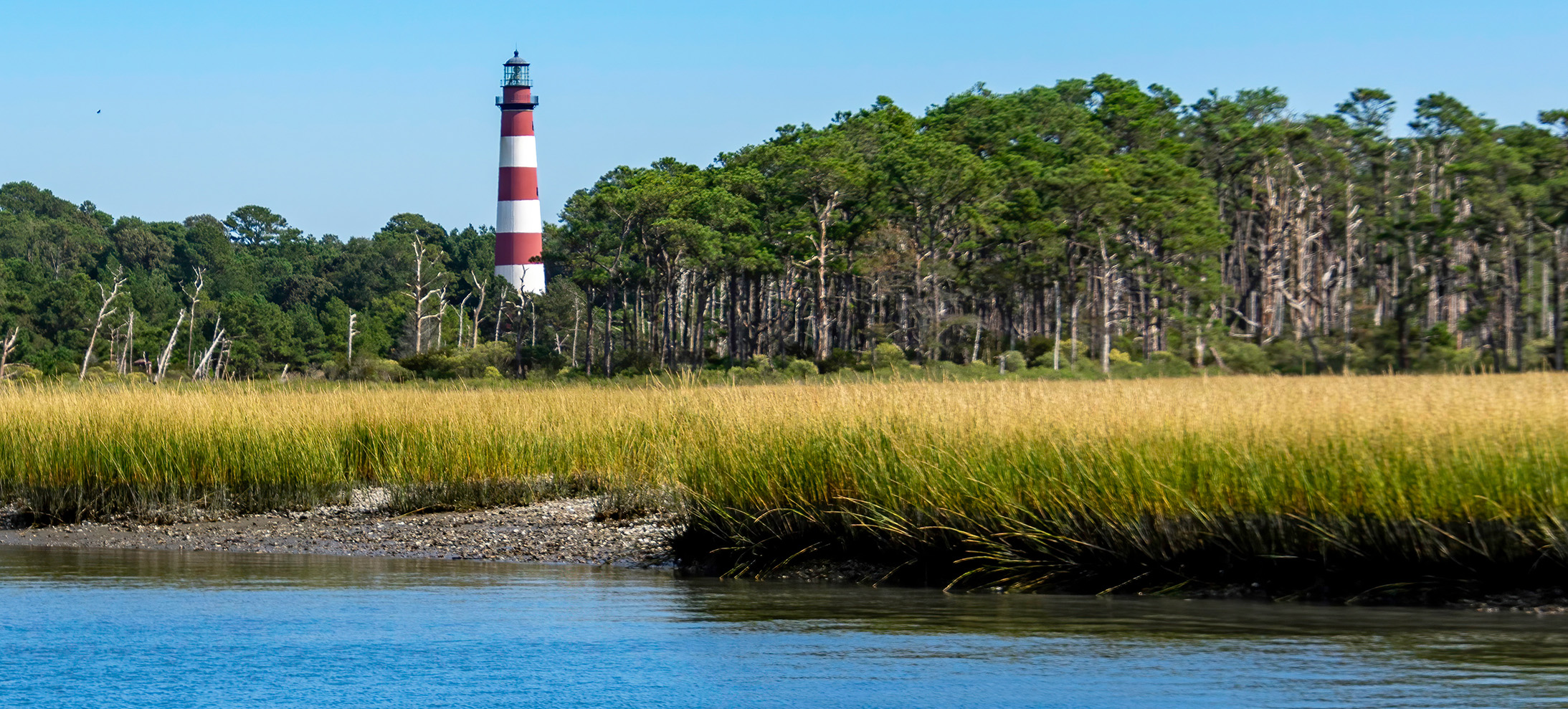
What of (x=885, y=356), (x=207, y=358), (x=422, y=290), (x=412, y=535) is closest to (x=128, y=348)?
(x=422, y=290)

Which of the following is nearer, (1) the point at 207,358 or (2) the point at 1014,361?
(1) the point at 207,358

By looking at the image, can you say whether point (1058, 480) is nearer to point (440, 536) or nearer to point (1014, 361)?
point (440, 536)

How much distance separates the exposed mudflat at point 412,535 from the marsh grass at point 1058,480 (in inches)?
14.2

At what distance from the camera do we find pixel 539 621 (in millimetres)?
8688

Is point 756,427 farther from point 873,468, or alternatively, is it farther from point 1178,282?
point 1178,282

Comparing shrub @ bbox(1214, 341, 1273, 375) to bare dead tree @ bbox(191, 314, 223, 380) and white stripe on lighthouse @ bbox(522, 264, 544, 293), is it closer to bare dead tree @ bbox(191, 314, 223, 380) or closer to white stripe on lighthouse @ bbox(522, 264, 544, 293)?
A: white stripe on lighthouse @ bbox(522, 264, 544, 293)

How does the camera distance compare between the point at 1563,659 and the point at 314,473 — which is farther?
the point at 314,473

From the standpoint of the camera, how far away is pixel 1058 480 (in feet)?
32.3

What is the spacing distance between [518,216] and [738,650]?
59499 mm

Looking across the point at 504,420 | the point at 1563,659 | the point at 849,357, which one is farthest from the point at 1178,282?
the point at 1563,659

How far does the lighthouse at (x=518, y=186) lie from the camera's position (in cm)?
6575

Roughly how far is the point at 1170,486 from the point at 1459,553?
1593 millimetres

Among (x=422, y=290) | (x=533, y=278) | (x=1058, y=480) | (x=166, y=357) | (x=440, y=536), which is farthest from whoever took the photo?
(x=533, y=278)

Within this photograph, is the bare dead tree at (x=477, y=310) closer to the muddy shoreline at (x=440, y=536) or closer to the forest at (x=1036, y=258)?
the forest at (x=1036, y=258)
